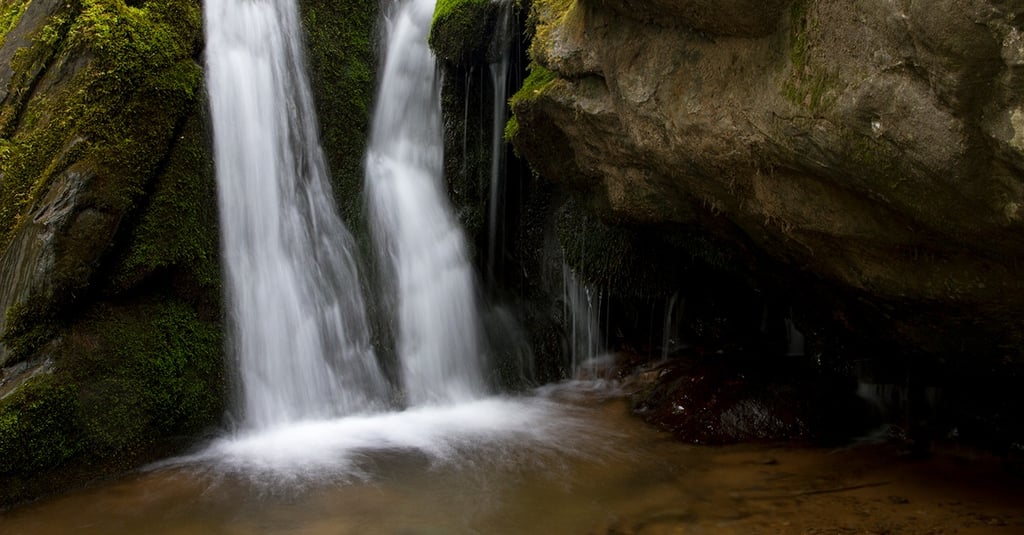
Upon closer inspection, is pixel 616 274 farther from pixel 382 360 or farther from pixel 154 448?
pixel 154 448

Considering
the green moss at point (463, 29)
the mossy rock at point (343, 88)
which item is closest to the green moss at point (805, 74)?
the green moss at point (463, 29)

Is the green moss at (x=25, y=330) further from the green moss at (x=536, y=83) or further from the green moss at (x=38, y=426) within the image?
the green moss at (x=536, y=83)

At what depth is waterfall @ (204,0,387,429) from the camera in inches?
258

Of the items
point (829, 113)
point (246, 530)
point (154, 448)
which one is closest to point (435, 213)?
point (154, 448)

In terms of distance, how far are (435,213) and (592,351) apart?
240 cm

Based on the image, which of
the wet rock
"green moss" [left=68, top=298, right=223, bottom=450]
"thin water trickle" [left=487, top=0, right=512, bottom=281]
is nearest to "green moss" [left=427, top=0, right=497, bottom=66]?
"thin water trickle" [left=487, top=0, right=512, bottom=281]

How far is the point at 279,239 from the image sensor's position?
6.96 m

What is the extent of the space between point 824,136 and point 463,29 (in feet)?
Result: 15.2

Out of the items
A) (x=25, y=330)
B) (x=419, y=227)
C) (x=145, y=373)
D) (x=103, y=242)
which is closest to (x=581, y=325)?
(x=419, y=227)

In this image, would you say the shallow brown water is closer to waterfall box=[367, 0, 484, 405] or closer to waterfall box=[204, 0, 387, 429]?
waterfall box=[204, 0, 387, 429]

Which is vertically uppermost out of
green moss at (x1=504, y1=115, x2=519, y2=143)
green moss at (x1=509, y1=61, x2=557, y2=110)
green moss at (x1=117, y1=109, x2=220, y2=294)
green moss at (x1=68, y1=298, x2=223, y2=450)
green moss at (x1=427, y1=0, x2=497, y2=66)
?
green moss at (x1=427, y1=0, x2=497, y2=66)

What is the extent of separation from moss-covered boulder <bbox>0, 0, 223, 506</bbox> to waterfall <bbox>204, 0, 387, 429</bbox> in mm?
235

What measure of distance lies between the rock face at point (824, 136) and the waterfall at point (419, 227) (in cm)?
238

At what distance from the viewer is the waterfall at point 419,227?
7.74m
